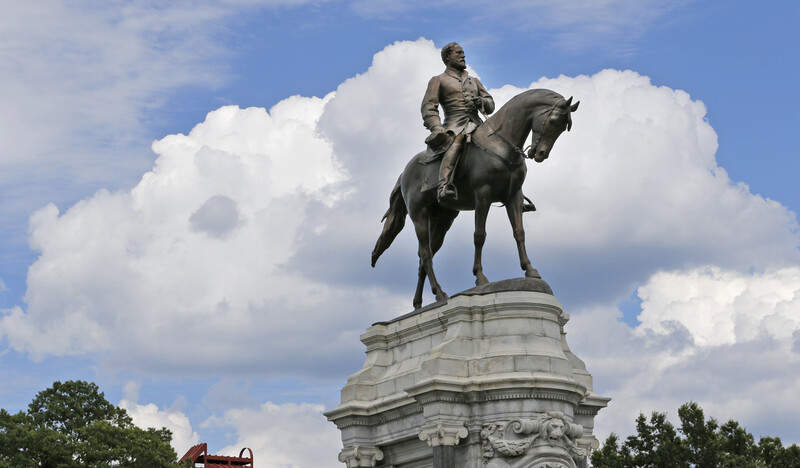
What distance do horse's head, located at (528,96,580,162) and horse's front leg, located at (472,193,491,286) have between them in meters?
1.72

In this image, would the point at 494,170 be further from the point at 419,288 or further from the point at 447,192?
the point at 419,288

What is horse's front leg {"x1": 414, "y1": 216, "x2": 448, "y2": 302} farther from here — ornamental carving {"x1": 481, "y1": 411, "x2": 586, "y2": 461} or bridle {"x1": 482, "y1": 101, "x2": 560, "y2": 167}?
ornamental carving {"x1": 481, "y1": 411, "x2": 586, "y2": 461}

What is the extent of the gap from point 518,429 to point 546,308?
2.83 m

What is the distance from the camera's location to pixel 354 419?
27078mm

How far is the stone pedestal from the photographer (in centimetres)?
2375

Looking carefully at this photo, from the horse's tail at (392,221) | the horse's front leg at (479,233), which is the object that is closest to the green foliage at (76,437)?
the horse's tail at (392,221)

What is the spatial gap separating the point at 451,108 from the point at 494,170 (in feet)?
7.91

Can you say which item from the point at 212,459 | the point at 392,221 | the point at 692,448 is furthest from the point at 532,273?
the point at 212,459

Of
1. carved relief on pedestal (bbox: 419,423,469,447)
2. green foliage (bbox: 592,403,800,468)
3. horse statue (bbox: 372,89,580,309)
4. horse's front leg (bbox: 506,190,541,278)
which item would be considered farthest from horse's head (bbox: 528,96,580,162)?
green foliage (bbox: 592,403,800,468)

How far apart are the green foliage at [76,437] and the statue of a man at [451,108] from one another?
2932cm

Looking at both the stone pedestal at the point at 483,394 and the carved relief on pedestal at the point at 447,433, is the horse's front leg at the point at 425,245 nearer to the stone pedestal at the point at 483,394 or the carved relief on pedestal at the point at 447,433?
the stone pedestal at the point at 483,394

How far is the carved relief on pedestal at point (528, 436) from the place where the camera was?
23469 mm

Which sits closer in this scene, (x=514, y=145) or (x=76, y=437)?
(x=514, y=145)

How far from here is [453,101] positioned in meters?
27.5
